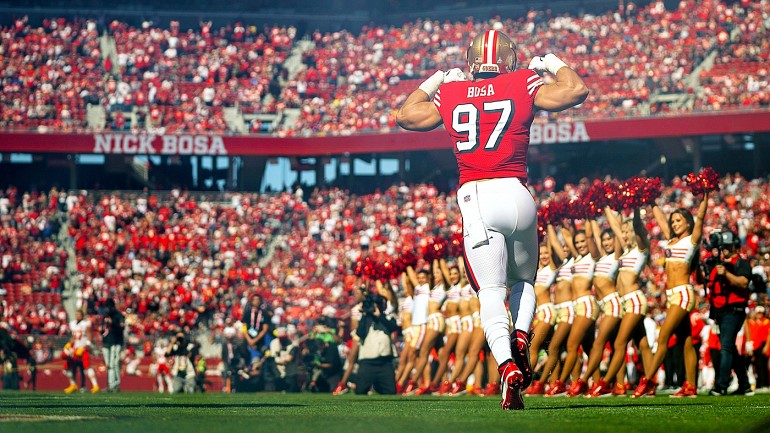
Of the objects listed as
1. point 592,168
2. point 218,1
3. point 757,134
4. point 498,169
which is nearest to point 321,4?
point 218,1

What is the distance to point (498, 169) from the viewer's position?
780cm

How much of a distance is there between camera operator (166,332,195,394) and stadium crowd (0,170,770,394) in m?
5.38

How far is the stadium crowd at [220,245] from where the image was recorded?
29.6 m

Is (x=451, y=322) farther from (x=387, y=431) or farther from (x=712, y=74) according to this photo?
(x=712, y=74)

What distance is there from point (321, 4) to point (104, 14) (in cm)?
884

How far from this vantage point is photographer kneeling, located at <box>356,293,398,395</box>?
16156 millimetres

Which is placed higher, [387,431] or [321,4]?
[321,4]

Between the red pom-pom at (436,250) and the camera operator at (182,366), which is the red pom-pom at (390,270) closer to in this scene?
the red pom-pom at (436,250)

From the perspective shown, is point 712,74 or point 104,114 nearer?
point 712,74

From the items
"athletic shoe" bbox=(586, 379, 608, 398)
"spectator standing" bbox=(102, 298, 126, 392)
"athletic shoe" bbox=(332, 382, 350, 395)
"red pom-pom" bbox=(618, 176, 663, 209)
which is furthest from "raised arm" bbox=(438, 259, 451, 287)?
"spectator standing" bbox=(102, 298, 126, 392)

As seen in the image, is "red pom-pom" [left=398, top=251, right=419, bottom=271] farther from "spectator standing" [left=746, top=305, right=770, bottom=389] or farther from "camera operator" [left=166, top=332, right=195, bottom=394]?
"spectator standing" [left=746, top=305, right=770, bottom=389]

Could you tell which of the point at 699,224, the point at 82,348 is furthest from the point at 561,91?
the point at 82,348

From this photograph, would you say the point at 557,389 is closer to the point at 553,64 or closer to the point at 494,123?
the point at 494,123

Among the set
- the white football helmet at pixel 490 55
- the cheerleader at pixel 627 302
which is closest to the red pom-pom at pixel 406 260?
the cheerleader at pixel 627 302
